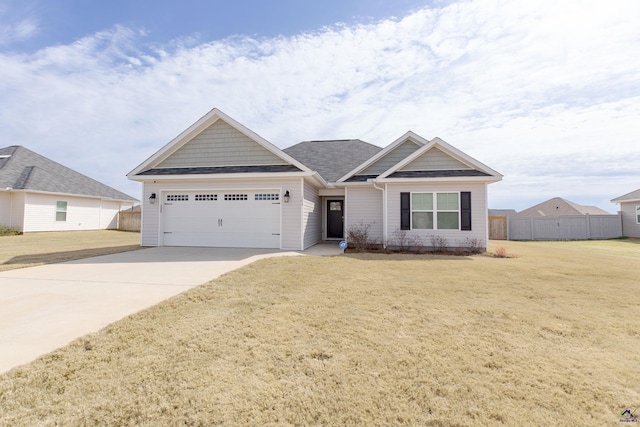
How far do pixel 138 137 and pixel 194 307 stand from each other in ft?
60.2

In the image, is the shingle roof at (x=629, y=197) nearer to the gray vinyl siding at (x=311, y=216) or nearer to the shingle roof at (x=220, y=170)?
the gray vinyl siding at (x=311, y=216)

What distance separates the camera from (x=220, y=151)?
12.2m

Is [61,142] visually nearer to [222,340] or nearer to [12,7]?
[12,7]

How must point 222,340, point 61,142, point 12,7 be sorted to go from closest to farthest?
point 222,340
point 12,7
point 61,142

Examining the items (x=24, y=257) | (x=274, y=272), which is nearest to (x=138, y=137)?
(x=24, y=257)

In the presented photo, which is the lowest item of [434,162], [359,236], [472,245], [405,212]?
[472,245]

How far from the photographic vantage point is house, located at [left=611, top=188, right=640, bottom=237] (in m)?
20.0

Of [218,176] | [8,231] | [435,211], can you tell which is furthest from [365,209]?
[8,231]

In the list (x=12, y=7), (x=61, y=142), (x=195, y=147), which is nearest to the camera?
(x=12, y=7)

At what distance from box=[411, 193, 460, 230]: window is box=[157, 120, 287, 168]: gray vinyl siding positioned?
18.8 ft

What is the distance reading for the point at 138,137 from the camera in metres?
18.6

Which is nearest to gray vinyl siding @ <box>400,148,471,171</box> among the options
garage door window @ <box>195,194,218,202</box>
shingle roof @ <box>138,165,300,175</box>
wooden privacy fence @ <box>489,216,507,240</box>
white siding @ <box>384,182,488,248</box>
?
white siding @ <box>384,182,488,248</box>

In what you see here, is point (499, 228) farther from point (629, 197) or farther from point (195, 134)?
point (195, 134)

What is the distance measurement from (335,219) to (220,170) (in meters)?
6.74
